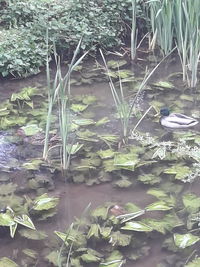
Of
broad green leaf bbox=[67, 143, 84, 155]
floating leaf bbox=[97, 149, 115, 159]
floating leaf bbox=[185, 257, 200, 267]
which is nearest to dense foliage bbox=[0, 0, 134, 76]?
broad green leaf bbox=[67, 143, 84, 155]

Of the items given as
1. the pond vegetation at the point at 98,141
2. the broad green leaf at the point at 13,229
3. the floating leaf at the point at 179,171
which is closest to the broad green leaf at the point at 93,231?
the pond vegetation at the point at 98,141

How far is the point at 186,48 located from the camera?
4.59 meters

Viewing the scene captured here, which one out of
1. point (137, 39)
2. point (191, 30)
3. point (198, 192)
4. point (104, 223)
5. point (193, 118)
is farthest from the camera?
point (137, 39)

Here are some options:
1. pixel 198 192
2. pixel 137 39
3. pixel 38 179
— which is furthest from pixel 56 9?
pixel 198 192

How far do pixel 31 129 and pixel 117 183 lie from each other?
0.87 metres

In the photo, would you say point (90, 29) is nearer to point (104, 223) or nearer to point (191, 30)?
point (191, 30)

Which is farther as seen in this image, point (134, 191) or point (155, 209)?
point (134, 191)

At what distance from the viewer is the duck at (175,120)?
145 inches

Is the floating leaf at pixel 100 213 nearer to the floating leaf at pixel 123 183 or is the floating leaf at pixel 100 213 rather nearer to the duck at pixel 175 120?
the floating leaf at pixel 123 183

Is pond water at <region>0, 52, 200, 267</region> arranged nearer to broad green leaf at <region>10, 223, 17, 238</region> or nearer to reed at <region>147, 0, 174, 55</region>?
broad green leaf at <region>10, 223, 17, 238</region>

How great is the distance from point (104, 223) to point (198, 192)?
0.66 metres

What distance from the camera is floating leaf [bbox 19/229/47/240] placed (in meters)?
2.67

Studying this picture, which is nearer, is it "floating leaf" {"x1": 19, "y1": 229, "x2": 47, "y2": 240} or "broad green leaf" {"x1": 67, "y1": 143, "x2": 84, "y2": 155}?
"floating leaf" {"x1": 19, "y1": 229, "x2": 47, "y2": 240}

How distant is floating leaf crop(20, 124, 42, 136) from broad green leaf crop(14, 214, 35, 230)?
0.98m
